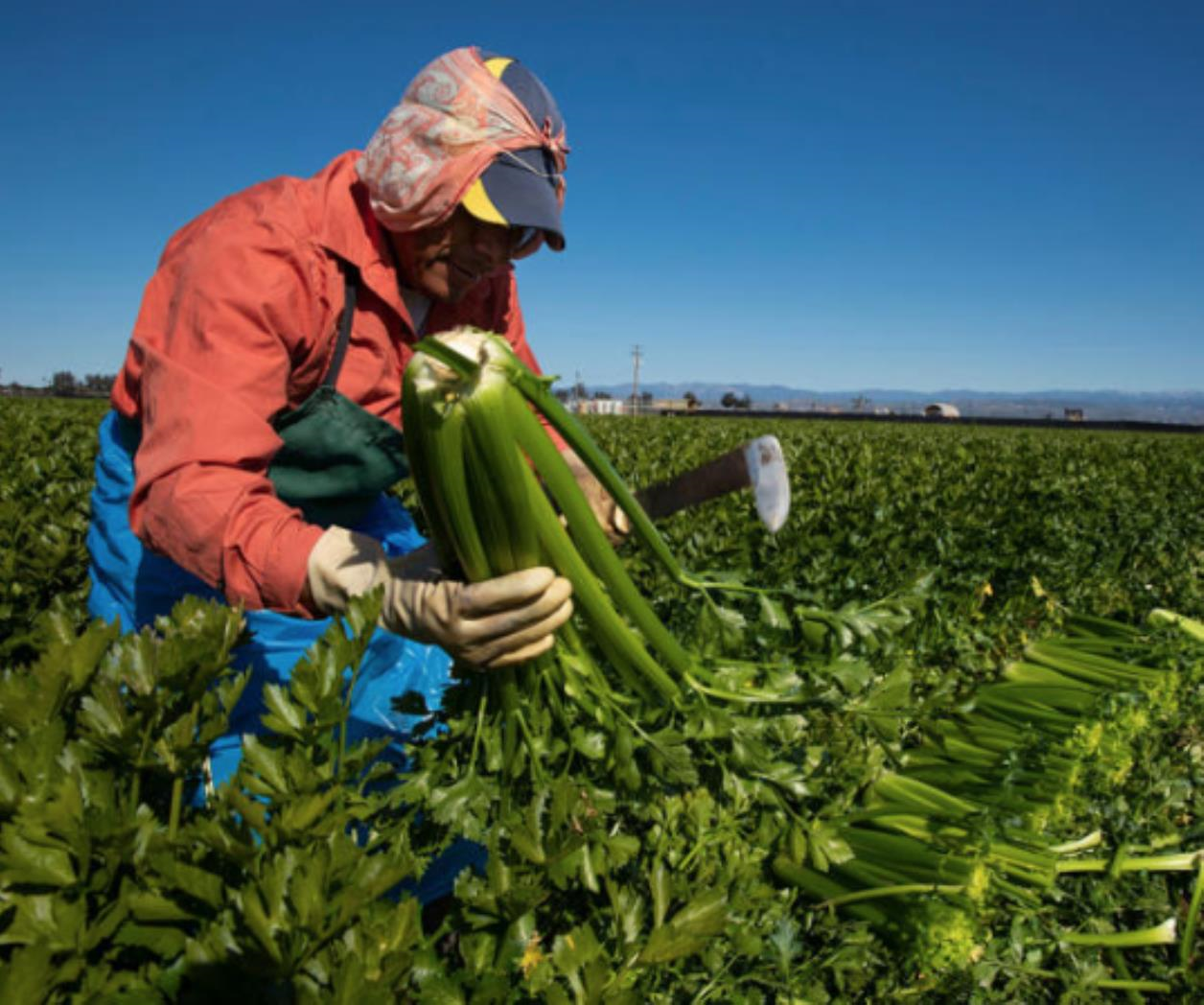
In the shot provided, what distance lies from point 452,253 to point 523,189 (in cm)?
30

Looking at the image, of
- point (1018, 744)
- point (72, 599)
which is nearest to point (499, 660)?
point (1018, 744)

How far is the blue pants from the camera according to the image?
94.2 inches

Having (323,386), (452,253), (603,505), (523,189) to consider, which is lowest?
(603,505)

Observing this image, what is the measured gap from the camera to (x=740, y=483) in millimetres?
1786

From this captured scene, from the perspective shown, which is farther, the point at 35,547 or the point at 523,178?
the point at 35,547

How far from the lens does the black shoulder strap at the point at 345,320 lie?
224 centimetres

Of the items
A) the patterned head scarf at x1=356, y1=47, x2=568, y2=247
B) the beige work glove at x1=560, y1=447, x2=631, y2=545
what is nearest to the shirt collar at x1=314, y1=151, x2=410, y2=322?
the patterned head scarf at x1=356, y1=47, x2=568, y2=247

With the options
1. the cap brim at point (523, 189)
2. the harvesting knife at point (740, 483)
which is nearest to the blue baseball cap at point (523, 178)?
the cap brim at point (523, 189)

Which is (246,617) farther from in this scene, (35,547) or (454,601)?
(35,547)

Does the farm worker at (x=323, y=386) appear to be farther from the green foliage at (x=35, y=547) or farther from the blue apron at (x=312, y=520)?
the green foliage at (x=35, y=547)

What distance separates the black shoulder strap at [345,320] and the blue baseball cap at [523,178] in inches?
16.0

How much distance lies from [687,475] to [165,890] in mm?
1268

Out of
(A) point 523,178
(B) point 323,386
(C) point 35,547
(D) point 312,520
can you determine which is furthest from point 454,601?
(C) point 35,547

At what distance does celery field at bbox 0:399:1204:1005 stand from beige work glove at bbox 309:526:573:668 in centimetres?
18
